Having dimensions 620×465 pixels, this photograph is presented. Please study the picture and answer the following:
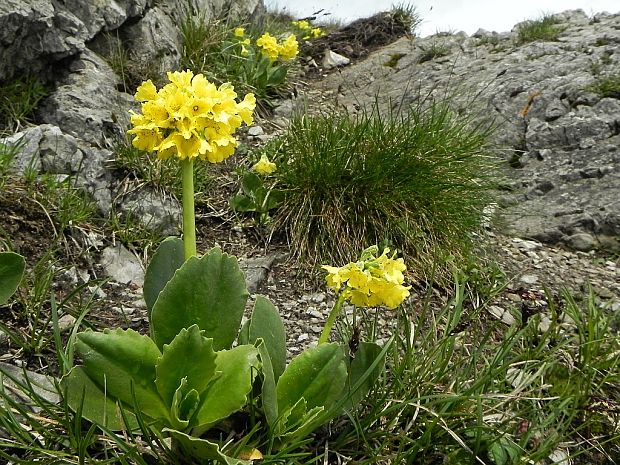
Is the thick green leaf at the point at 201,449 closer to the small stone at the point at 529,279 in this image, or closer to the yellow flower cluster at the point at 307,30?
the small stone at the point at 529,279

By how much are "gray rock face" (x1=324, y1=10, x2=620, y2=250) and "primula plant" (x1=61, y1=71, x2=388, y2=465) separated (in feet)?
9.10

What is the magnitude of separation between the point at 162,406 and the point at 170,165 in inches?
84.8

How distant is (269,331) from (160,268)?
39cm

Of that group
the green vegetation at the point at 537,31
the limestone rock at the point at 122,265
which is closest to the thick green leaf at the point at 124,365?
the limestone rock at the point at 122,265

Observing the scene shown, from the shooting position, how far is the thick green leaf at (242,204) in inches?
135

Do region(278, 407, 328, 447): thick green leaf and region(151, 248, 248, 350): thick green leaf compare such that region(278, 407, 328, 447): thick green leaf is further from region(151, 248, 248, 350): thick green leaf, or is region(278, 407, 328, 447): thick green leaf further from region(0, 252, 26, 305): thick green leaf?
region(0, 252, 26, 305): thick green leaf

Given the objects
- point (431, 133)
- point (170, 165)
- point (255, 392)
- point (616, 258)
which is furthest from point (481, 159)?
point (255, 392)

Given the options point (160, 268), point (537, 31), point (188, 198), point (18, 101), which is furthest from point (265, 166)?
point (537, 31)

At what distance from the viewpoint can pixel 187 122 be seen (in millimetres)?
1499

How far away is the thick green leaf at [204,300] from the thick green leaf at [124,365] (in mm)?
80

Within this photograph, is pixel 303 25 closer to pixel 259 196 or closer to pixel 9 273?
pixel 259 196

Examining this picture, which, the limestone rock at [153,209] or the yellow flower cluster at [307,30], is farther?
the yellow flower cluster at [307,30]

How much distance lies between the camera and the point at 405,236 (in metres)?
3.17

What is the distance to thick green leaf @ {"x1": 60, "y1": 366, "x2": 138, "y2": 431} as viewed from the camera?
1.39 m
